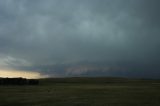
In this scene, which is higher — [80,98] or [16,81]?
[16,81]

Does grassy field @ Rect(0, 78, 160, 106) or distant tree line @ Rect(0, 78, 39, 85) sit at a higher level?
distant tree line @ Rect(0, 78, 39, 85)

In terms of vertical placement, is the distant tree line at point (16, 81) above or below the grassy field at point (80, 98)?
above

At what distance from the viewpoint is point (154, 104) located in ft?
150

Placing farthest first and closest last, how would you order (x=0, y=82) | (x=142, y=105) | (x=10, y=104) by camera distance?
(x=0, y=82)
(x=10, y=104)
(x=142, y=105)

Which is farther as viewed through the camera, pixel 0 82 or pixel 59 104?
pixel 0 82

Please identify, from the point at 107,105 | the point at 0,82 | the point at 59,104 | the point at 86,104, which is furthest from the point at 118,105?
the point at 0,82

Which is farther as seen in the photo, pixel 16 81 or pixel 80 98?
pixel 16 81

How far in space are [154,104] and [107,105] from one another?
6.92m

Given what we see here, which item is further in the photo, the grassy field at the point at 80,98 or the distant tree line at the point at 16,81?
the distant tree line at the point at 16,81

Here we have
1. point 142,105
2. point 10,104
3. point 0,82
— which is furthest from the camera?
point 0,82

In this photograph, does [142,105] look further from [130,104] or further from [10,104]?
[10,104]

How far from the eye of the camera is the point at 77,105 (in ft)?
148

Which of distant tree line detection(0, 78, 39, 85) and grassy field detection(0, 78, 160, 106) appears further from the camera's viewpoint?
distant tree line detection(0, 78, 39, 85)

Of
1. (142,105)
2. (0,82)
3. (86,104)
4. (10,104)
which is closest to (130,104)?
(142,105)
